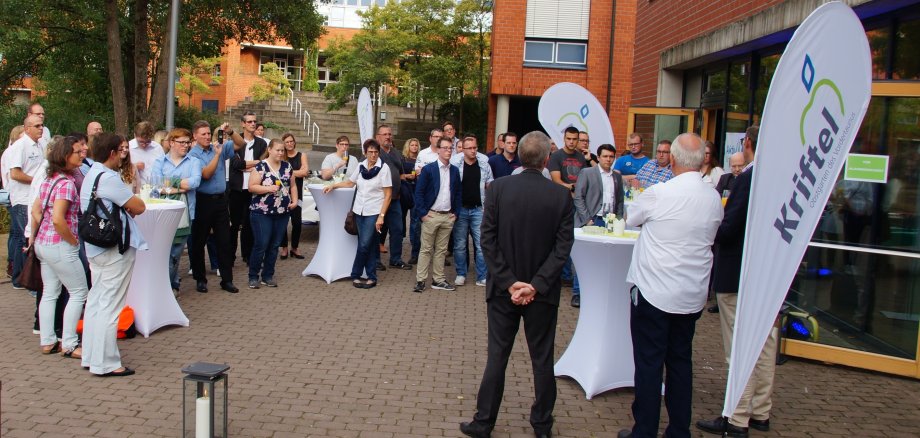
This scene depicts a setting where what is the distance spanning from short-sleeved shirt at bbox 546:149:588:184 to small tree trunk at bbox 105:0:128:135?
1133cm

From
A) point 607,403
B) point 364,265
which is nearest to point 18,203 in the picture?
point 364,265

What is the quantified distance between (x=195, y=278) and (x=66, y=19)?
47.1 feet

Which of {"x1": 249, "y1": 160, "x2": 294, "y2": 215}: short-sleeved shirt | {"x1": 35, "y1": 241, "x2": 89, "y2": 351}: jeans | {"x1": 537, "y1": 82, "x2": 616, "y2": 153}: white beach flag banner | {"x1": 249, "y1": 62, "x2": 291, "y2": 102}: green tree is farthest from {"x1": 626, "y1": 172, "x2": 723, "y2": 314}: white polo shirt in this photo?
{"x1": 249, "y1": 62, "x2": 291, "y2": 102}: green tree

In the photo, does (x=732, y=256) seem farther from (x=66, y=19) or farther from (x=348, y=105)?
(x=348, y=105)

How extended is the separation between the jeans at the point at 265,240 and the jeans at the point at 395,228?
5.66 feet

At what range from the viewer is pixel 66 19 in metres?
20.8

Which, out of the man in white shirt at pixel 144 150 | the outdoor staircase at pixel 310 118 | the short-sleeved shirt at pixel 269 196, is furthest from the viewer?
the outdoor staircase at pixel 310 118

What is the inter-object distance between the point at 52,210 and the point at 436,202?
4654mm

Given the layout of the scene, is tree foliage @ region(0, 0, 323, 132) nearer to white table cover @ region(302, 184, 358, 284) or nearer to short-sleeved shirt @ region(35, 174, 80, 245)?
white table cover @ region(302, 184, 358, 284)

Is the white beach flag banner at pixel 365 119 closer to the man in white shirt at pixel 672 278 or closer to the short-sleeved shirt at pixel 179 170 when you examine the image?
the short-sleeved shirt at pixel 179 170

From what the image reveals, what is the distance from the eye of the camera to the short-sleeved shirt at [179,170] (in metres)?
8.60

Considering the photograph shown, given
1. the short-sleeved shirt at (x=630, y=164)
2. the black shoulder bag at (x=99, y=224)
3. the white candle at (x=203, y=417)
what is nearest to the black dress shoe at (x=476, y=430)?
the white candle at (x=203, y=417)

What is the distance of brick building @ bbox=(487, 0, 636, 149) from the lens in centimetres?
2464

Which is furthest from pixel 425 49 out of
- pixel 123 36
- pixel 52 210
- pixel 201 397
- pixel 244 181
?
pixel 201 397
